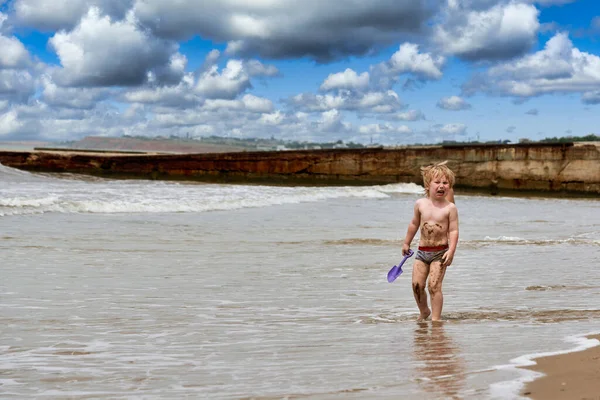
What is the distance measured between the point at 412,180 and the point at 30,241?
1482 cm

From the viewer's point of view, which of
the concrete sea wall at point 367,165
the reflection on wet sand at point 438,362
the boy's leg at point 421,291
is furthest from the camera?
the concrete sea wall at point 367,165

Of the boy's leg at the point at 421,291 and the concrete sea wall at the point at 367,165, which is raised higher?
the concrete sea wall at the point at 367,165

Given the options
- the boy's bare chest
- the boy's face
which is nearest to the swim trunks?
the boy's bare chest

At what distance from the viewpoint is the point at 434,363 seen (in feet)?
10.3

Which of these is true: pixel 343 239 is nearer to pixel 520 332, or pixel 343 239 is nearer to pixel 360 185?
pixel 520 332

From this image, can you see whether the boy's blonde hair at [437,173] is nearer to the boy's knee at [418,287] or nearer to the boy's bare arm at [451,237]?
the boy's bare arm at [451,237]

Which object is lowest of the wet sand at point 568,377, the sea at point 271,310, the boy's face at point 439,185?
the sea at point 271,310

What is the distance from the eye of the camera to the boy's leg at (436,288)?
14.6 feet

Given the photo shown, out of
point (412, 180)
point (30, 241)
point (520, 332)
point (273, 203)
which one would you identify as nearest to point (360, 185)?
point (412, 180)

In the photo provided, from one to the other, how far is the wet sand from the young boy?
4.91 feet

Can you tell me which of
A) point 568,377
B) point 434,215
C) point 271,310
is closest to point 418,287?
point 434,215

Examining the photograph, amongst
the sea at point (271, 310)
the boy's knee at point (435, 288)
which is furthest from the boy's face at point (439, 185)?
the sea at point (271, 310)

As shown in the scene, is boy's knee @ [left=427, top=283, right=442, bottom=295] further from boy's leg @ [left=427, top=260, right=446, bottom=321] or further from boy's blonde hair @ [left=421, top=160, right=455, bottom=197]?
boy's blonde hair @ [left=421, top=160, right=455, bottom=197]

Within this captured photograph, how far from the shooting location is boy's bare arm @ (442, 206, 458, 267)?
4652mm
